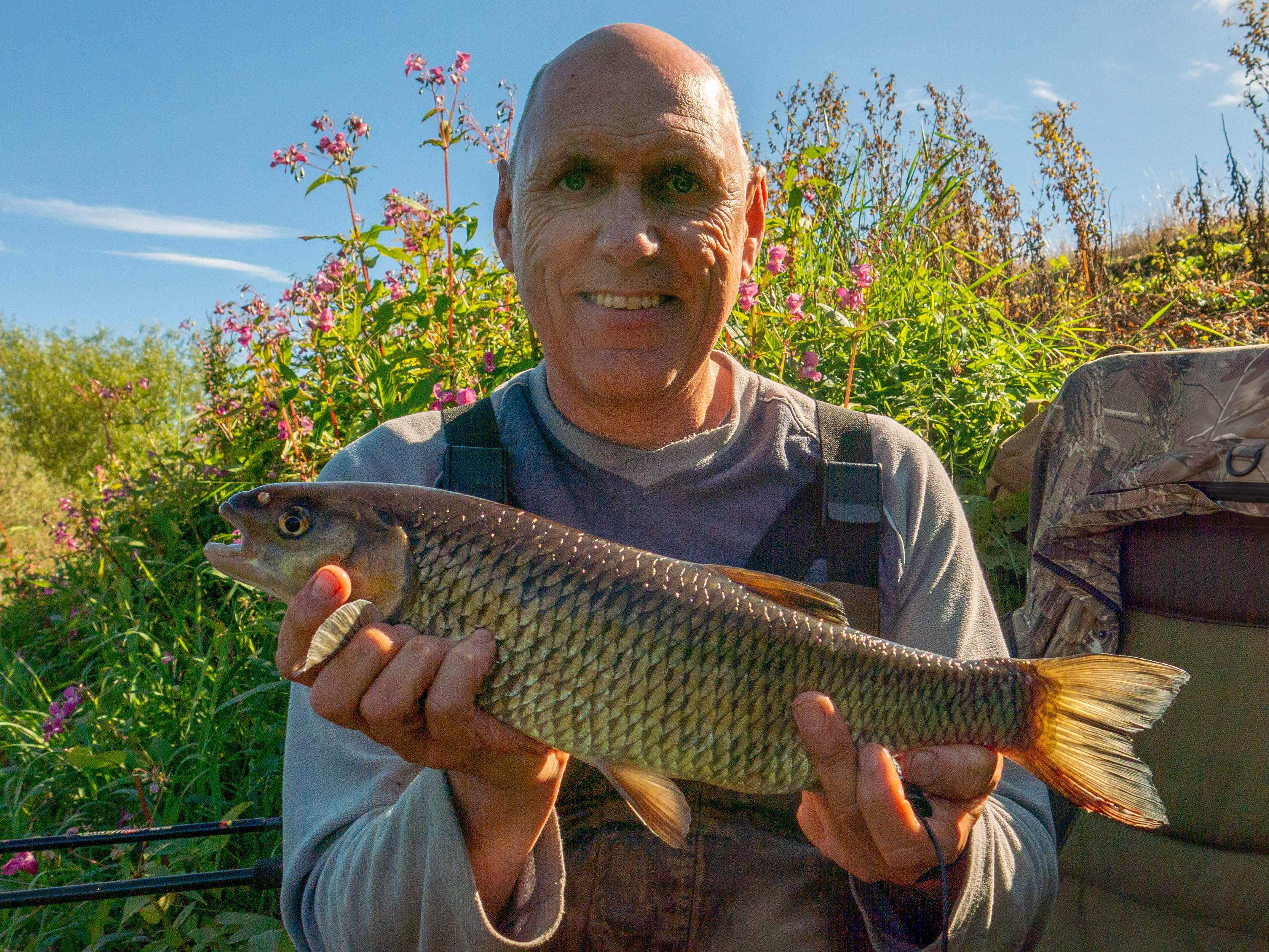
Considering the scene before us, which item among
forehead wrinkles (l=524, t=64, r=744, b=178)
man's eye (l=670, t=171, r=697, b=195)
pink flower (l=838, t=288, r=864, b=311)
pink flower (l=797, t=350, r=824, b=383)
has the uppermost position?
forehead wrinkles (l=524, t=64, r=744, b=178)

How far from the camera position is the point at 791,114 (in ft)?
17.8

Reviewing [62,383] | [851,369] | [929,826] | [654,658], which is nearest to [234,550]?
[654,658]

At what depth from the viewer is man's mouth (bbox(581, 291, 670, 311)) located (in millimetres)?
1914

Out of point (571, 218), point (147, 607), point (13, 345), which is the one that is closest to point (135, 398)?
point (147, 607)

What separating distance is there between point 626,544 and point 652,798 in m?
0.61

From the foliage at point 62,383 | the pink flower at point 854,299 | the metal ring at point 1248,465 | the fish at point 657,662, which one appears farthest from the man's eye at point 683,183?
the foliage at point 62,383

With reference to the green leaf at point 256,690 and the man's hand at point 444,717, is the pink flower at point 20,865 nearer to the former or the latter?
the green leaf at point 256,690

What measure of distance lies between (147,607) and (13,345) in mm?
22343

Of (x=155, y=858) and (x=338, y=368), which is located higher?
(x=338, y=368)

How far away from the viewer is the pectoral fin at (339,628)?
53.3 inches

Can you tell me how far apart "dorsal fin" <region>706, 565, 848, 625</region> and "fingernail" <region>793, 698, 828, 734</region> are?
0.56ft

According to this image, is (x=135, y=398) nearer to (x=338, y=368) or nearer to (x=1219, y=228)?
(x=338, y=368)

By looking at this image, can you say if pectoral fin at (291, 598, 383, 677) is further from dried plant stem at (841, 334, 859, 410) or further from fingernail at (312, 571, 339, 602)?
dried plant stem at (841, 334, 859, 410)

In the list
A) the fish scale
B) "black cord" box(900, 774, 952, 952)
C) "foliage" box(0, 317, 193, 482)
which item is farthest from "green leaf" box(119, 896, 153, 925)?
"foliage" box(0, 317, 193, 482)
